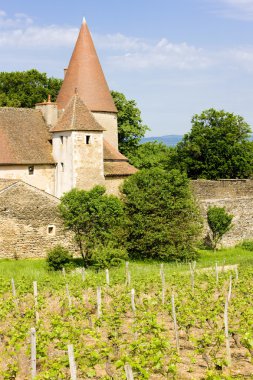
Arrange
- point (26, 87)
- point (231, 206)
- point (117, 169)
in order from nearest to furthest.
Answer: point (117, 169), point (231, 206), point (26, 87)

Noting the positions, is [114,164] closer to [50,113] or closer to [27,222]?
[50,113]

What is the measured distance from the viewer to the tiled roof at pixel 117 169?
33.1m

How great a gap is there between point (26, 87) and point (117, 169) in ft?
48.0

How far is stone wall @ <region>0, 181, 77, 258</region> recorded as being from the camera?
28.2m

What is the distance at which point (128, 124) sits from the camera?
151 ft

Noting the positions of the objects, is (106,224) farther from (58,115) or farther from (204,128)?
(204,128)

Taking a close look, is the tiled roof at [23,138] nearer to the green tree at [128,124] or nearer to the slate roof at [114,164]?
the slate roof at [114,164]

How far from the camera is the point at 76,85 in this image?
1377 inches

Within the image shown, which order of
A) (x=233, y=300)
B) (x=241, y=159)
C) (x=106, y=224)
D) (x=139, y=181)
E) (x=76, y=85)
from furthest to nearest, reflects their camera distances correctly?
(x=241, y=159)
(x=76, y=85)
(x=139, y=181)
(x=106, y=224)
(x=233, y=300)

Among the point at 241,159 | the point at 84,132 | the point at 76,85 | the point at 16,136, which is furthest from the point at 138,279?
the point at 241,159

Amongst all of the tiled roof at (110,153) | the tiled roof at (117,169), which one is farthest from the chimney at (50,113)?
the tiled roof at (117,169)

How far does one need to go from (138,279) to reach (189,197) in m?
9.73

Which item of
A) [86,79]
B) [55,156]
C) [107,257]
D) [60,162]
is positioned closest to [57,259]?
[107,257]

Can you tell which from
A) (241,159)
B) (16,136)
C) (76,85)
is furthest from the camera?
(241,159)
